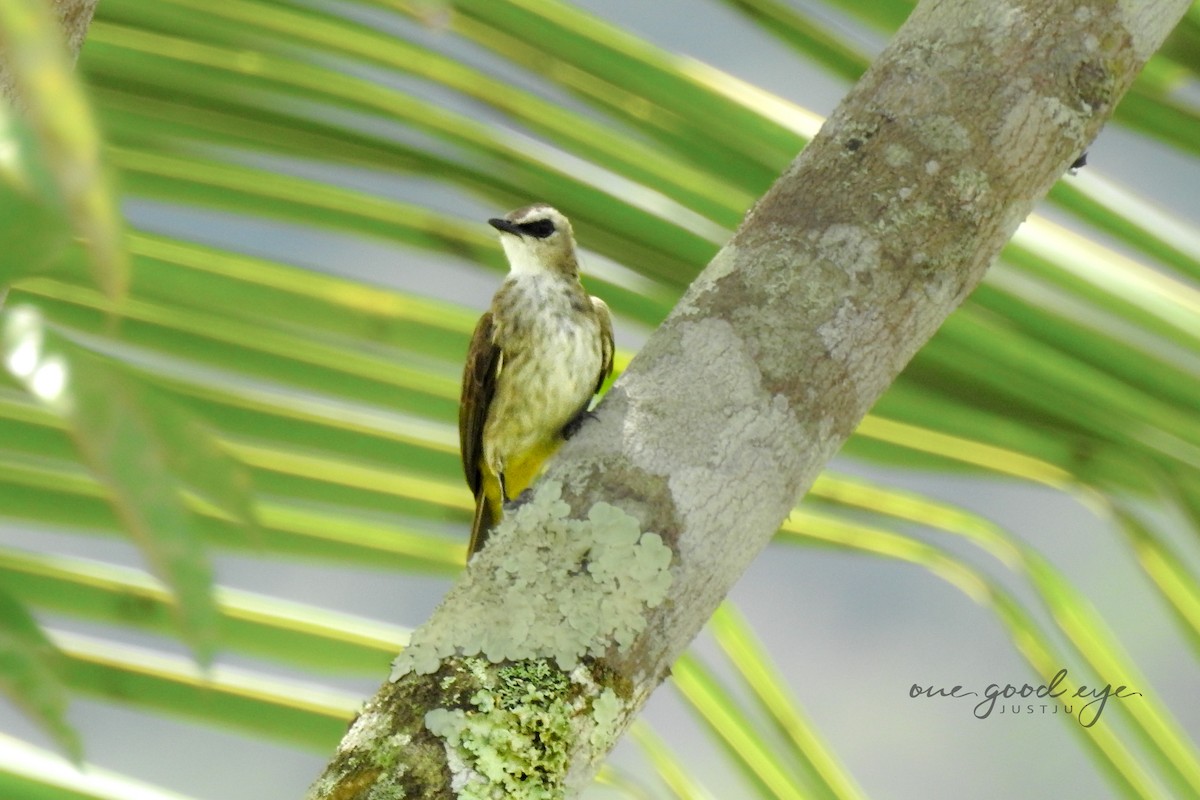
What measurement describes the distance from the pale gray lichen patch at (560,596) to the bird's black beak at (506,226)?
6.29 ft

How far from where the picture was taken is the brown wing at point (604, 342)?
128 inches

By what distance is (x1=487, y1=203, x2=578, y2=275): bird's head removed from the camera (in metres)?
3.37

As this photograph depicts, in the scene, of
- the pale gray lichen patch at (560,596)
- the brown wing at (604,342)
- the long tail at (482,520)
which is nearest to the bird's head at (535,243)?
the brown wing at (604,342)

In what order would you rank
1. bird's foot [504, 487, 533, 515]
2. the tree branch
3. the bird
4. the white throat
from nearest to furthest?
the tree branch < bird's foot [504, 487, 533, 515] < the bird < the white throat

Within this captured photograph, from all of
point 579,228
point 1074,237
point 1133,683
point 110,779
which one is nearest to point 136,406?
point 110,779

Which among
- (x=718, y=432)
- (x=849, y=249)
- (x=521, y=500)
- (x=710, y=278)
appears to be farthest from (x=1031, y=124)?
(x=521, y=500)

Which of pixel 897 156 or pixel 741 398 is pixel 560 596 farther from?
pixel 897 156

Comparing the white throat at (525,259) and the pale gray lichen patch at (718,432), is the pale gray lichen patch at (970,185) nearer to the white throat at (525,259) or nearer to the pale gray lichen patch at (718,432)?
the pale gray lichen patch at (718,432)

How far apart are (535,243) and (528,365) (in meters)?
0.38

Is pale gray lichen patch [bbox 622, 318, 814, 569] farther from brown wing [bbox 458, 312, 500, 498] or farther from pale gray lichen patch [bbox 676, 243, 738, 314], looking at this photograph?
brown wing [bbox 458, 312, 500, 498]

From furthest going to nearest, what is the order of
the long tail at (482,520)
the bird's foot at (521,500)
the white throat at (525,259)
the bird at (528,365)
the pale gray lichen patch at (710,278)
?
1. the white throat at (525,259)
2. the bird at (528,365)
3. the long tail at (482,520)
4. the pale gray lichen patch at (710,278)
5. the bird's foot at (521,500)

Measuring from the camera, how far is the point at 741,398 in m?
1.56

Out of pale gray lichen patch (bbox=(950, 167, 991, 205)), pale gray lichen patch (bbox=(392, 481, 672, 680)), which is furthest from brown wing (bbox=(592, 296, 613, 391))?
pale gray lichen patch (bbox=(392, 481, 672, 680))

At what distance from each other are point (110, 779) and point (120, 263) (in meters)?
1.51
